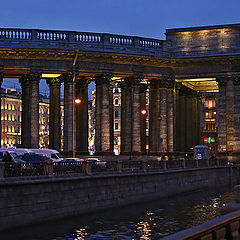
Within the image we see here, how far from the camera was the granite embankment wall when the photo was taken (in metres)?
30.0

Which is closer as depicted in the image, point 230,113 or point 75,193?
point 75,193

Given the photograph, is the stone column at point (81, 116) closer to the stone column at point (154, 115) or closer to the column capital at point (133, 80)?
the column capital at point (133, 80)

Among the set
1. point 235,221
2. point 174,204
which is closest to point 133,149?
point 174,204

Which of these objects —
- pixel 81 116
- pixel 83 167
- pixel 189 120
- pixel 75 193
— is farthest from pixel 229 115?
pixel 75 193

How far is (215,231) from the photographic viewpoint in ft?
41.8

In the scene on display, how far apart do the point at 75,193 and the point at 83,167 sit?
265cm

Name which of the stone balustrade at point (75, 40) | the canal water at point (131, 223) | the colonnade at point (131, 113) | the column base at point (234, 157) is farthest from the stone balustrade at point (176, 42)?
the canal water at point (131, 223)

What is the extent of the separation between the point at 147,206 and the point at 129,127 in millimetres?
23573

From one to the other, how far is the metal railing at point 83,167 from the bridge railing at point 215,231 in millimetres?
18503

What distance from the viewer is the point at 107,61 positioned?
6222 centimetres

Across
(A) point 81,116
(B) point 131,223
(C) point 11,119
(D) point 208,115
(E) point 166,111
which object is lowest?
(B) point 131,223

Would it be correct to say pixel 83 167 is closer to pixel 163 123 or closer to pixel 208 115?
pixel 163 123

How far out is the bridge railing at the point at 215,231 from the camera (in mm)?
11346

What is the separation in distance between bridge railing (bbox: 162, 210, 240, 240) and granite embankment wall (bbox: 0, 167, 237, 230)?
1742 centimetres
